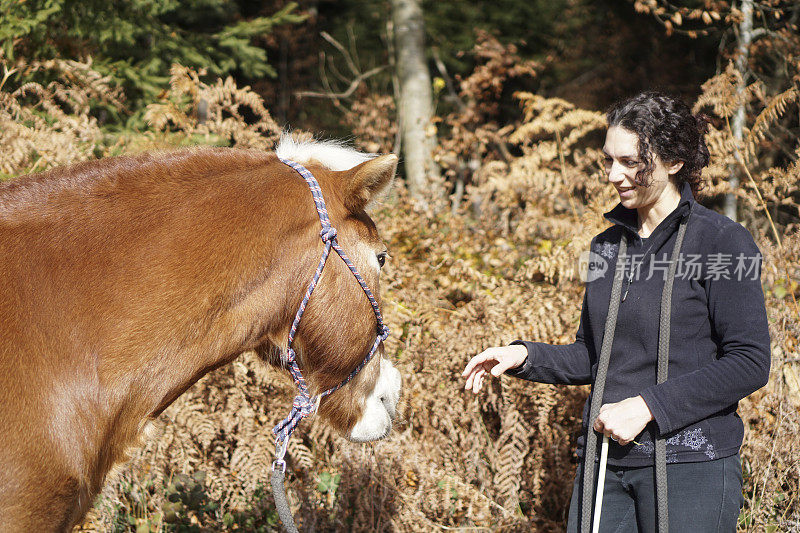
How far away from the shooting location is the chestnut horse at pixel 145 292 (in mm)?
1856

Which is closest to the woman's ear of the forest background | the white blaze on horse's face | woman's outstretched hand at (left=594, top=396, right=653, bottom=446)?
woman's outstretched hand at (left=594, top=396, right=653, bottom=446)

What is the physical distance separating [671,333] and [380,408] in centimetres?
109

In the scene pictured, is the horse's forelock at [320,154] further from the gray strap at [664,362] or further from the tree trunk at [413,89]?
the tree trunk at [413,89]

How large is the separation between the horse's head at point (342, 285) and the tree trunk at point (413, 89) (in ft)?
18.1

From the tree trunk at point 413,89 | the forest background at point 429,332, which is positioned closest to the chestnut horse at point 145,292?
the forest background at point 429,332

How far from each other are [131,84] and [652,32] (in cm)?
767

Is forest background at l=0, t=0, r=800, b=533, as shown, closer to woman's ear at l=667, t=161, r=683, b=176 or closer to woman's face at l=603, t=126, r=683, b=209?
woman's face at l=603, t=126, r=683, b=209

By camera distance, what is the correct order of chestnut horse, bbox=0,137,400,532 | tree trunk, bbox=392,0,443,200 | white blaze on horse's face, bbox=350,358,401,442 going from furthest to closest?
tree trunk, bbox=392,0,443,200 → white blaze on horse's face, bbox=350,358,401,442 → chestnut horse, bbox=0,137,400,532

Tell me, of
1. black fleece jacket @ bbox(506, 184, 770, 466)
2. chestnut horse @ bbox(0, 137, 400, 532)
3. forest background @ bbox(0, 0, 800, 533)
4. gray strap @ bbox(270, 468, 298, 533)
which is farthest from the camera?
forest background @ bbox(0, 0, 800, 533)

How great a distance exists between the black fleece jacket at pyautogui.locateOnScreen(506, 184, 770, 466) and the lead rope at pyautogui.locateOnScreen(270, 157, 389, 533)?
0.89 meters

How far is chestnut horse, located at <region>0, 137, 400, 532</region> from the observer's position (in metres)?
1.86

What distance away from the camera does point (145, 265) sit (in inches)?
79.6

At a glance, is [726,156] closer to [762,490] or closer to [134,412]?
[762,490]

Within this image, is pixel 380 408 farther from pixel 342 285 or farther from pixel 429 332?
pixel 429 332
